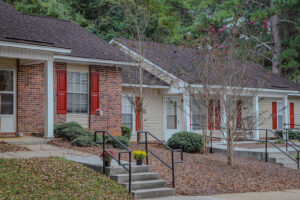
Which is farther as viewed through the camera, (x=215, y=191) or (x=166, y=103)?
(x=166, y=103)

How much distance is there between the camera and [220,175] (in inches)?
452

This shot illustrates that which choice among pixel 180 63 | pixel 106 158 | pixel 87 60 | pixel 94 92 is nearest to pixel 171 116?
pixel 180 63

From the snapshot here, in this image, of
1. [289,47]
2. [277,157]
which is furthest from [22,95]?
[289,47]

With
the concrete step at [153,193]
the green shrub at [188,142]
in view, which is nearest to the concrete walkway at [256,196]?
the concrete step at [153,193]

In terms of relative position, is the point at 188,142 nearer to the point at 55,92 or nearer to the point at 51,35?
the point at 55,92

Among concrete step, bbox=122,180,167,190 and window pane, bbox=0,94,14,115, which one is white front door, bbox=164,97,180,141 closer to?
window pane, bbox=0,94,14,115

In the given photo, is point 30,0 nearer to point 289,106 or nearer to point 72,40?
point 72,40

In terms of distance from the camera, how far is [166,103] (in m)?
20.0

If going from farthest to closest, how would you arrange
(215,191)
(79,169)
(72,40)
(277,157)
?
(72,40) → (277,157) → (215,191) → (79,169)

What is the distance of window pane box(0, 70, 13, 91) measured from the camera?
45.7 feet

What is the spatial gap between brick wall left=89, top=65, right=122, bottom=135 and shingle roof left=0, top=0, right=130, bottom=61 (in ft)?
2.10

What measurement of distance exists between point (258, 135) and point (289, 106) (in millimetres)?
5016

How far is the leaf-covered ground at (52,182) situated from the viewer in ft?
24.7

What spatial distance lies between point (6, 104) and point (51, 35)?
2892mm
